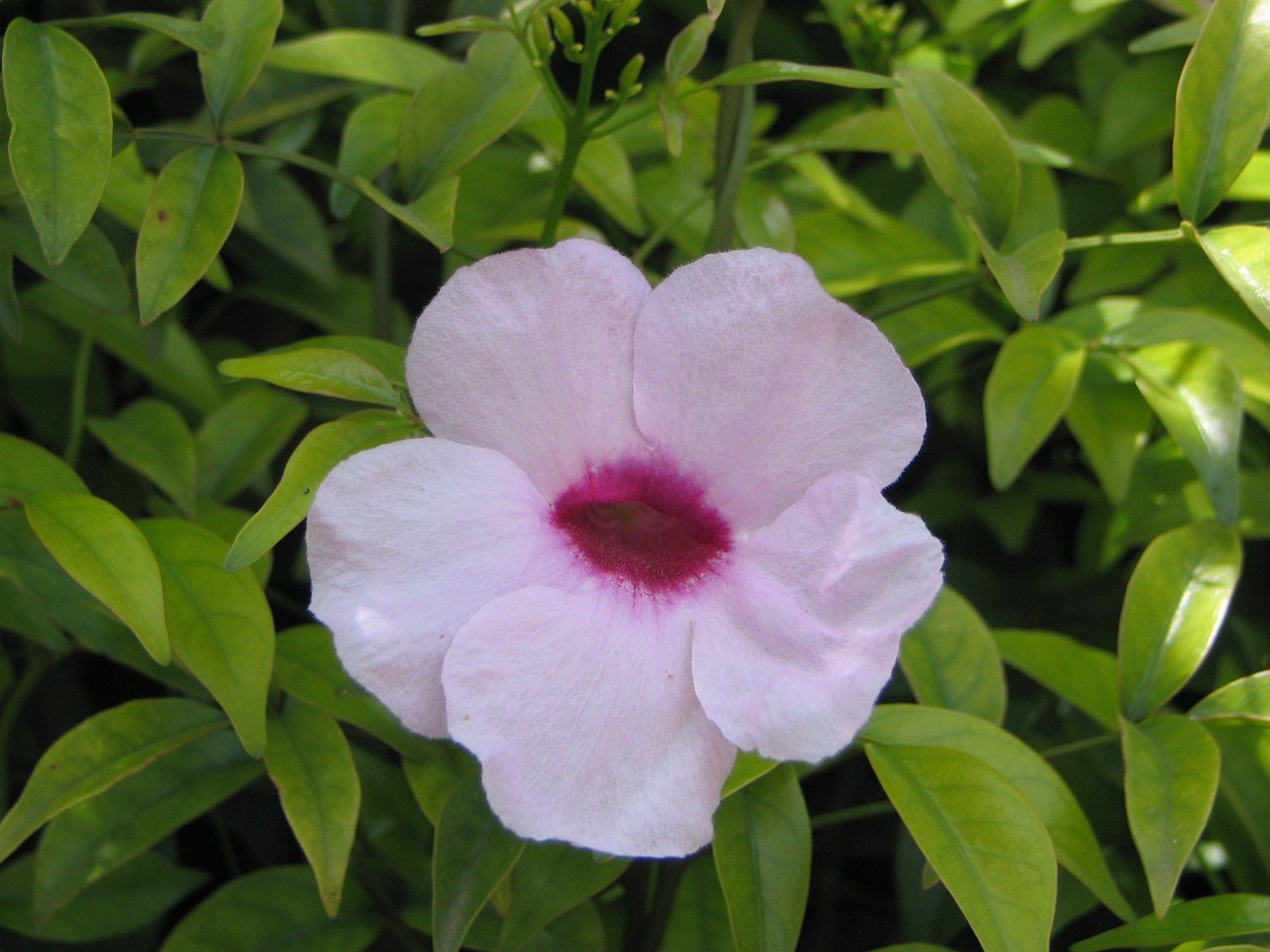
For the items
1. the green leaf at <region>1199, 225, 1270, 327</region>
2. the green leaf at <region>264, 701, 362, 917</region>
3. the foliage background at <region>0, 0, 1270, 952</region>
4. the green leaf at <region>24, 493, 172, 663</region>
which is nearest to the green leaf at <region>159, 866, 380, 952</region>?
the foliage background at <region>0, 0, 1270, 952</region>

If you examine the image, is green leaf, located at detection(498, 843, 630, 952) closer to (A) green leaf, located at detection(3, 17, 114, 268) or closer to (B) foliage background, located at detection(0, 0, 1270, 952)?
(B) foliage background, located at detection(0, 0, 1270, 952)

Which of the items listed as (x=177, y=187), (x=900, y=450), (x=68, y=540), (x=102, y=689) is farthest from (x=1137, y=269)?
(x=102, y=689)

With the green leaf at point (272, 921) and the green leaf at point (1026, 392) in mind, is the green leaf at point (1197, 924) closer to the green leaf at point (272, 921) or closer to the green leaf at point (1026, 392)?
the green leaf at point (1026, 392)

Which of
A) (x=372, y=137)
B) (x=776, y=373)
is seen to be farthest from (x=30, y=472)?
(x=776, y=373)

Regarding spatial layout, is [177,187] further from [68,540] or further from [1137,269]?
[1137,269]

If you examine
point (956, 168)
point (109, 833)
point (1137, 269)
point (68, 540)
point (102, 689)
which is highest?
point (956, 168)

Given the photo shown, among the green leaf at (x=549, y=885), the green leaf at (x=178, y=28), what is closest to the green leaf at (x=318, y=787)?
the green leaf at (x=549, y=885)

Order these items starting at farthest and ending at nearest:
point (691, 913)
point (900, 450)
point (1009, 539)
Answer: point (1009, 539)
point (691, 913)
point (900, 450)
